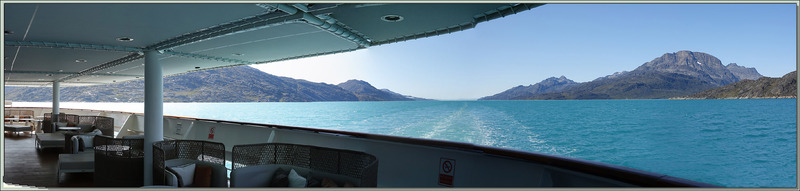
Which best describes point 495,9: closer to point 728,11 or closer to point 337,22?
point 337,22

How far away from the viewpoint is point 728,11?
52.7 m

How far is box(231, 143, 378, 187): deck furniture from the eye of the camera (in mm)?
3201

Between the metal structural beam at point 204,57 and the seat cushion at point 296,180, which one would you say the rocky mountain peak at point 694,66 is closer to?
the metal structural beam at point 204,57

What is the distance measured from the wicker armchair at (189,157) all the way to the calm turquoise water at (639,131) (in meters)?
24.0

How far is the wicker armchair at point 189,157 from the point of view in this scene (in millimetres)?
3695

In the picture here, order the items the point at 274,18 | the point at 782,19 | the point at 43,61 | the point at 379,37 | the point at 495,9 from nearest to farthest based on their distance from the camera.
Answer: the point at 495,9 → the point at 274,18 → the point at 379,37 → the point at 43,61 → the point at 782,19

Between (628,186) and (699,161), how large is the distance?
38522 millimetres

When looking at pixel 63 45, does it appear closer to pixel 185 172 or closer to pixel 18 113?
pixel 185 172

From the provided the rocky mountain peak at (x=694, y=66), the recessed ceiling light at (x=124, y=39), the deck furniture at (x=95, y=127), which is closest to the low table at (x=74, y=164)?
the recessed ceiling light at (x=124, y=39)

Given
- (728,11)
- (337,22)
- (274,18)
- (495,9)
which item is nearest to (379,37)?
(337,22)

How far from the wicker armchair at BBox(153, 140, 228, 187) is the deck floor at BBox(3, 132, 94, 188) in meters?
1.33

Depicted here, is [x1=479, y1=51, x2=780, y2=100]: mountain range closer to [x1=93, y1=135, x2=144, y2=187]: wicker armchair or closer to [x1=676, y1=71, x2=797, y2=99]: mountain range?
[x1=676, y1=71, x2=797, y2=99]: mountain range

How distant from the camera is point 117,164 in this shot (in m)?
4.60

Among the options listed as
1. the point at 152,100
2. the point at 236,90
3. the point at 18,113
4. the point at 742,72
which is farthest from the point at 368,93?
the point at 152,100
